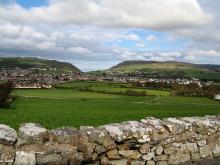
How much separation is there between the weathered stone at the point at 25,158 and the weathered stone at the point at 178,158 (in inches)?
110

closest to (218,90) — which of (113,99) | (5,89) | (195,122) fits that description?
(113,99)

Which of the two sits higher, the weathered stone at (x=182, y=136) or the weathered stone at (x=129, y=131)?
the weathered stone at (x=129, y=131)

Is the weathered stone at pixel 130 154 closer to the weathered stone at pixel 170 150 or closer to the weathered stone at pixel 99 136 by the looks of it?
the weathered stone at pixel 99 136

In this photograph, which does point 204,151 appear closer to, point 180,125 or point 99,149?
point 180,125

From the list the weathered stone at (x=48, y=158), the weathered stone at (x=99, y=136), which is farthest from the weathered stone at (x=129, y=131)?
the weathered stone at (x=48, y=158)

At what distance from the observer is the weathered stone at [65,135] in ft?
22.4

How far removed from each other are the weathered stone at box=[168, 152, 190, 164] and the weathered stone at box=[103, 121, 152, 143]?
0.74 metres

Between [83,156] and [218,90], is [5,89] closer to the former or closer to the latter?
[218,90]

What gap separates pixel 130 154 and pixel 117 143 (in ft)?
1.21

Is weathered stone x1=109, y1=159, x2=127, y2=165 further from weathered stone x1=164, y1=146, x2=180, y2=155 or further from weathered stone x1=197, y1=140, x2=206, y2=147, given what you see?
weathered stone x1=197, y1=140, x2=206, y2=147

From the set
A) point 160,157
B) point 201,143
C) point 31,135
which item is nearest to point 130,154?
point 160,157

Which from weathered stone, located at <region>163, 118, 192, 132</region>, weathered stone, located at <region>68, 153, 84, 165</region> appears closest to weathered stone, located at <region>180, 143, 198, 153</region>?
weathered stone, located at <region>163, 118, 192, 132</region>

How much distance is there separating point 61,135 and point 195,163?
297 centimetres

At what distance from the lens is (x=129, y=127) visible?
7527mm
